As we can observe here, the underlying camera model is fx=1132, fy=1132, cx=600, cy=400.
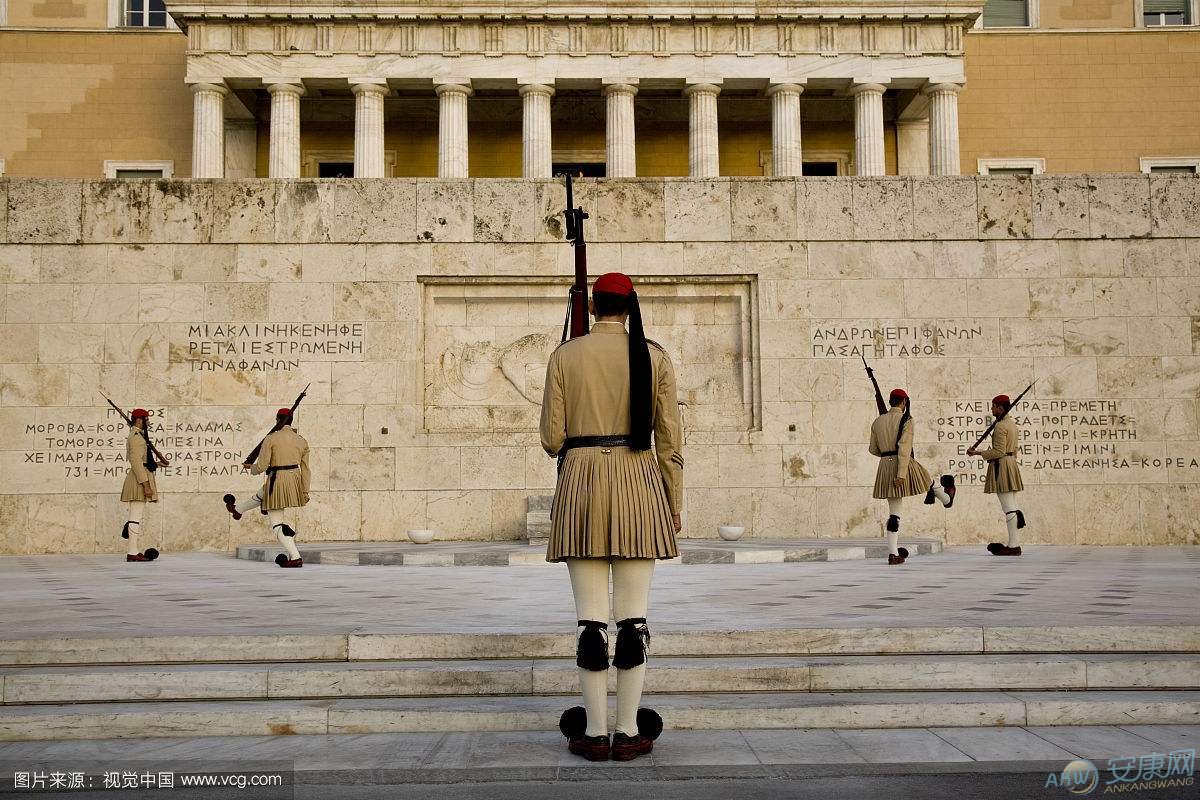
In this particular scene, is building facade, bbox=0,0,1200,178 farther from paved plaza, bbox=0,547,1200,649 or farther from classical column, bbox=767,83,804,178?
paved plaza, bbox=0,547,1200,649

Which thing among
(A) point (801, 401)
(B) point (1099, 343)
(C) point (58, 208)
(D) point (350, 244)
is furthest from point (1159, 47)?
(C) point (58, 208)

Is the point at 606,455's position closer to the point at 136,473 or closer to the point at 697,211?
the point at 136,473

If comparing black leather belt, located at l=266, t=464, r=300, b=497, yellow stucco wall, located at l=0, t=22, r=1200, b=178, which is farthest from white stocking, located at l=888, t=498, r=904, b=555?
yellow stucco wall, located at l=0, t=22, r=1200, b=178

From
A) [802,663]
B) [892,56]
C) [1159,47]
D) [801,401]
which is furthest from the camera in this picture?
[1159,47]

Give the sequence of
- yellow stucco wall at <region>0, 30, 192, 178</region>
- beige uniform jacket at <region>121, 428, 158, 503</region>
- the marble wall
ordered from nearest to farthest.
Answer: beige uniform jacket at <region>121, 428, 158, 503</region>
the marble wall
yellow stucco wall at <region>0, 30, 192, 178</region>

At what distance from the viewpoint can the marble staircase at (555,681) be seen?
6223mm

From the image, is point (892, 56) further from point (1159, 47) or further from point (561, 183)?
point (561, 183)

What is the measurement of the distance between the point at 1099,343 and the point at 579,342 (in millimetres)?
14978

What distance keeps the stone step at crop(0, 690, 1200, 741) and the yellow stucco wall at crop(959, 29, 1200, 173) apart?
41630 mm

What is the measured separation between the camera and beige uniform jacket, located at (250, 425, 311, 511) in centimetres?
1472

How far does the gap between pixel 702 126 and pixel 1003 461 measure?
2764cm

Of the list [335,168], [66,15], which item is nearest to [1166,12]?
[335,168]

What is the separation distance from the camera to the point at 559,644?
7359mm

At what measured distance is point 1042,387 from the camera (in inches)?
723
